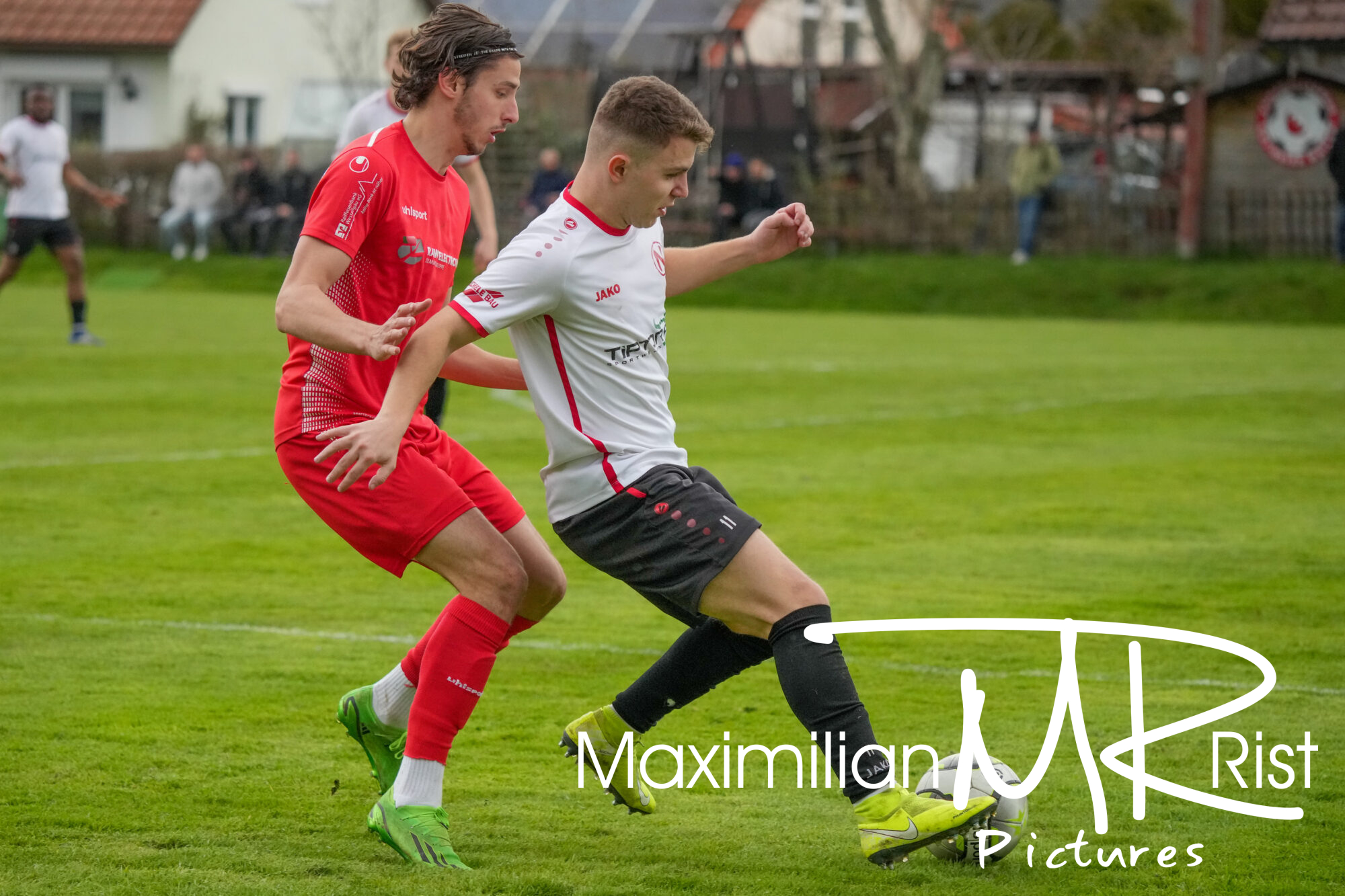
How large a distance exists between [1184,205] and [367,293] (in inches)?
1073

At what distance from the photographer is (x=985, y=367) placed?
17.7 metres

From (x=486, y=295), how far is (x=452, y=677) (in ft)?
3.10

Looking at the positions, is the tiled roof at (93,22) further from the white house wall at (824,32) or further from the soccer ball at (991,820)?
the soccer ball at (991,820)

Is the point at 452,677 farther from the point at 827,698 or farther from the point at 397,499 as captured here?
the point at 827,698

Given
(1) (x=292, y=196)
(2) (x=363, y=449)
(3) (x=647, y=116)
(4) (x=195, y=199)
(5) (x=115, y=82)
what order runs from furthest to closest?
1. (5) (x=115, y=82)
2. (4) (x=195, y=199)
3. (1) (x=292, y=196)
4. (3) (x=647, y=116)
5. (2) (x=363, y=449)

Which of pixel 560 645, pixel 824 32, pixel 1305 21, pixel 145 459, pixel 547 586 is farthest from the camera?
pixel 824 32

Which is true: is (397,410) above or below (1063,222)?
above

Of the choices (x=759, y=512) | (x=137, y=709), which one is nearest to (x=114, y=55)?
(x=759, y=512)

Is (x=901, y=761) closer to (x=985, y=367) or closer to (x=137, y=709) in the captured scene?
(x=137, y=709)

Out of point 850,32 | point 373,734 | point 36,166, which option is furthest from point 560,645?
point 850,32

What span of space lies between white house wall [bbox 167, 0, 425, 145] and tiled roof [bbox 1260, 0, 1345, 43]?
22.9m

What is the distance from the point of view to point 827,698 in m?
3.94

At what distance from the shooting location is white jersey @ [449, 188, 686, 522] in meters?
4.08

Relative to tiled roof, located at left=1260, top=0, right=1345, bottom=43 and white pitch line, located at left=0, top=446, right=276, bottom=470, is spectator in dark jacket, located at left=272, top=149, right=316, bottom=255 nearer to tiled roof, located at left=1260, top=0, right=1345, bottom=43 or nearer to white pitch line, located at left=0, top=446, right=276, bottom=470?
tiled roof, located at left=1260, top=0, right=1345, bottom=43
